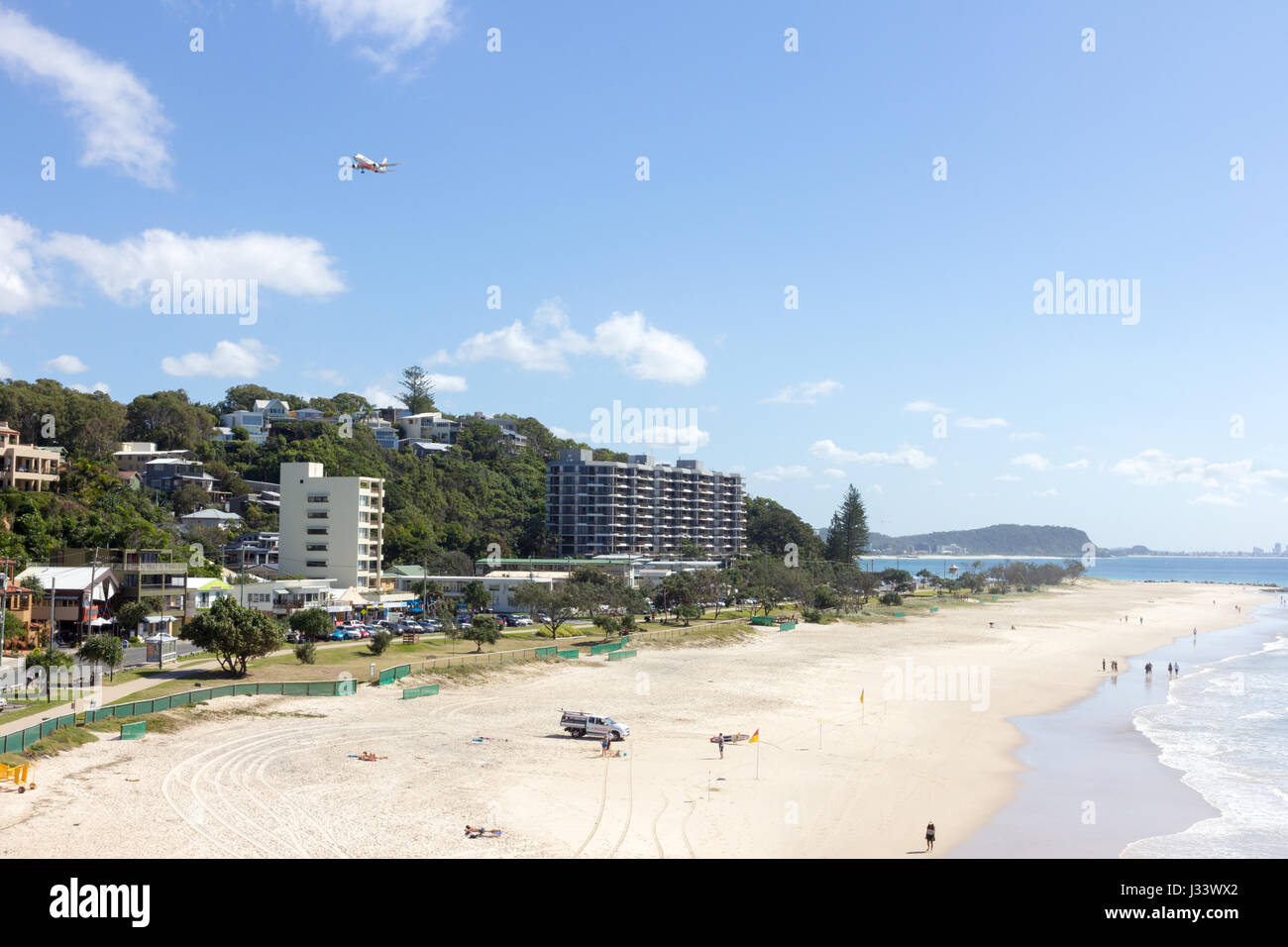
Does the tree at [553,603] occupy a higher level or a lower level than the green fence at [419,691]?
higher

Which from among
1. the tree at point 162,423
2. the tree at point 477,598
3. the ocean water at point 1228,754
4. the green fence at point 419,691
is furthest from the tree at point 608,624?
the tree at point 162,423

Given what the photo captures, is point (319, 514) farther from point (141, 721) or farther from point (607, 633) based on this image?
point (141, 721)

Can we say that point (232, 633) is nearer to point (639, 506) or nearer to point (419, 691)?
point (419, 691)

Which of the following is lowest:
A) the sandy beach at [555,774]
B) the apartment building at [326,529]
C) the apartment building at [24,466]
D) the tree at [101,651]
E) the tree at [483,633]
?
the sandy beach at [555,774]

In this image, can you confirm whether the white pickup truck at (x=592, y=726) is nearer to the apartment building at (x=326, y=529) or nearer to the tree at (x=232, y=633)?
the tree at (x=232, y=633)

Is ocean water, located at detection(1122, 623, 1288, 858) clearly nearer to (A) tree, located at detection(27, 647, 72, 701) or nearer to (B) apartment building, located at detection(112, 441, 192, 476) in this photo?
(A) tree, located at detection(27, 647, 72, 701)

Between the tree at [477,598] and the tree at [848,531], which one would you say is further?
the tree at [848,531]

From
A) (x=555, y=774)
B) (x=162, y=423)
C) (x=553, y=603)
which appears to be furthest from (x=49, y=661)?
(x=162, y=423)
